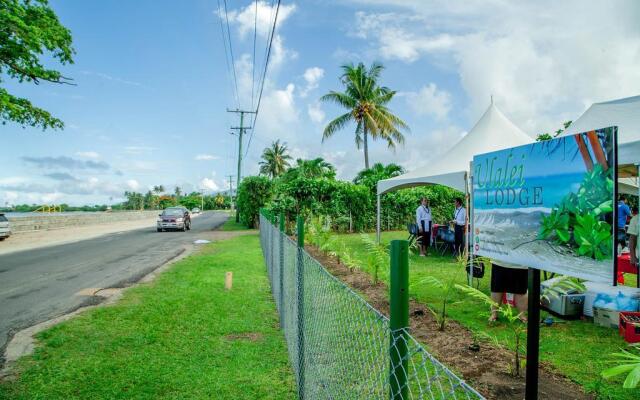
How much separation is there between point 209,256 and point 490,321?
30.9ft

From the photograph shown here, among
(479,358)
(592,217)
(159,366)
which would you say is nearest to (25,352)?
(159,366)

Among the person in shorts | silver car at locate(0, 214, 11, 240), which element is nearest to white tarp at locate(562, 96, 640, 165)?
the person in shorts

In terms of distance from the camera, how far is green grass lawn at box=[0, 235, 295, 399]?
13.1ft

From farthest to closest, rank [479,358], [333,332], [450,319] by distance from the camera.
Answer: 1. [450,319]
2. [479,358]
3. [333,332]

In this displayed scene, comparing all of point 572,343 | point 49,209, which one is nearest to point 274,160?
point 49,209

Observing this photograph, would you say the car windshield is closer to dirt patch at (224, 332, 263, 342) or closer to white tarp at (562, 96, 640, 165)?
dirt patch at (224, 332, 263, 342)

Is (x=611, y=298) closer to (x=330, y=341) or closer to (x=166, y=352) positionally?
(x=330, y=341)

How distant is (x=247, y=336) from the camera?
5.54m

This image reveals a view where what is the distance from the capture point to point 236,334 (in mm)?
5633

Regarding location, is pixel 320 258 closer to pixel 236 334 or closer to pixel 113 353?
pixel 236 334

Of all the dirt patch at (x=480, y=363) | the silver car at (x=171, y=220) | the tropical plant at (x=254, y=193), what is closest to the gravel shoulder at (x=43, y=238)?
the silver car at (x=171, y=220)

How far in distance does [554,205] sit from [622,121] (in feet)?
22.3

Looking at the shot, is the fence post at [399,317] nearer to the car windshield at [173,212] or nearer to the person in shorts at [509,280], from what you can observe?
the person in shorts at [509,280]

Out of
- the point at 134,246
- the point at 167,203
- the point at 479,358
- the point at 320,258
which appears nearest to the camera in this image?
the point at 479,358
